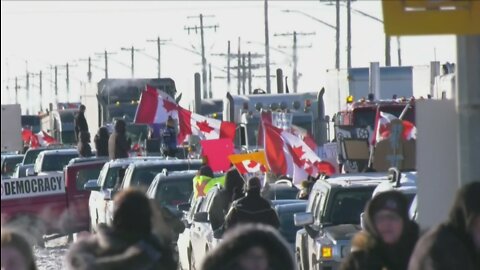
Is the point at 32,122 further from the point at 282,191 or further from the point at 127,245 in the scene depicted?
the point at 127,245

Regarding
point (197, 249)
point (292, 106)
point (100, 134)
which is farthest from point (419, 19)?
point (292, 106)

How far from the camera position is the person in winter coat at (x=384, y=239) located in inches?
360

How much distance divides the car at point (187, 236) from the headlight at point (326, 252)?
383 cm

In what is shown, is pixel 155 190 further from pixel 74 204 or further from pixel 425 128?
pixel 425 128

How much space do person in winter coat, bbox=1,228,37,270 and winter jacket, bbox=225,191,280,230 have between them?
862cm

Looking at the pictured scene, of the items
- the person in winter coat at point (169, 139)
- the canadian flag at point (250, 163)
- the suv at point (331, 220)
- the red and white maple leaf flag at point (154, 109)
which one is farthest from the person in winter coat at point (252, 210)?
the red and white maple leaf flag at point (154, 109)

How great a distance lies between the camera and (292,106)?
3981 cm

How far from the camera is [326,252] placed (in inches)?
671

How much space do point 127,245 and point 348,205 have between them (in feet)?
29.5

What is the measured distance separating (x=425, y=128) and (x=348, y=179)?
10008 mm

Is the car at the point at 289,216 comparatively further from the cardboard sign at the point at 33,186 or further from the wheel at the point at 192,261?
the cardboard sign at the point at 33,186

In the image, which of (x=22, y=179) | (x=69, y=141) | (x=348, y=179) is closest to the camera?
(x=348, y=179)

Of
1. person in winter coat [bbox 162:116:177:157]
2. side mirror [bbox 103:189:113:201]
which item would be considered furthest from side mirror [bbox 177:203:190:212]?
person in winter coat [bbox 162:116:177:157]

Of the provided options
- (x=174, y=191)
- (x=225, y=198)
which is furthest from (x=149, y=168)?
(x=225, y=198)
